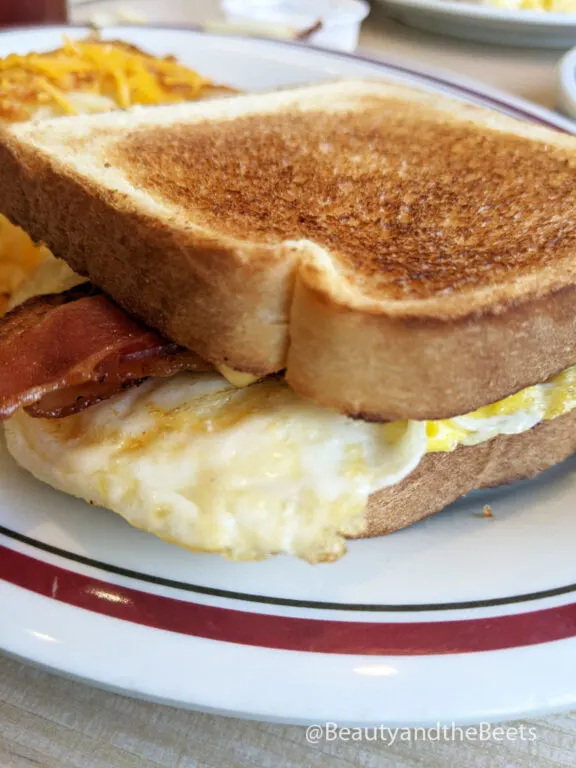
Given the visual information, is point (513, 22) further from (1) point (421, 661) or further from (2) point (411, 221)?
(1) point (421, 661)

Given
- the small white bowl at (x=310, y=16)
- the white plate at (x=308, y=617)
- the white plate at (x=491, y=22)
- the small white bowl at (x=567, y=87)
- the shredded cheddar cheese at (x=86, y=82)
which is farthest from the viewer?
the white plate at (x=491, y=22)

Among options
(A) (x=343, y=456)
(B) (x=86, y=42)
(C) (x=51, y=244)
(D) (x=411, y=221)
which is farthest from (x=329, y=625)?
(B) (x=86, y=42)

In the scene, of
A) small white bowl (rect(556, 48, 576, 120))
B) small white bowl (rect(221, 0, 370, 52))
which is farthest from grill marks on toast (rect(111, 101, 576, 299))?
small white bowl (rect(221, 0, 370, 52))

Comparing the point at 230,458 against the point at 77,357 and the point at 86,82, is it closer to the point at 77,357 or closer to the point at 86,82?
the point at 77,357

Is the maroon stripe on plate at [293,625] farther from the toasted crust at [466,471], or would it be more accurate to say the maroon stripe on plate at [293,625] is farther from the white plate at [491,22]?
the white plate at [491,22]

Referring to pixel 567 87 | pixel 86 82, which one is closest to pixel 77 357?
pixel 86 82

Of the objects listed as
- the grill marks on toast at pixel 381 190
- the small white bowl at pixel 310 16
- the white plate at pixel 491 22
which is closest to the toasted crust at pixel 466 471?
the grill marks on toast at pixel 381 190
